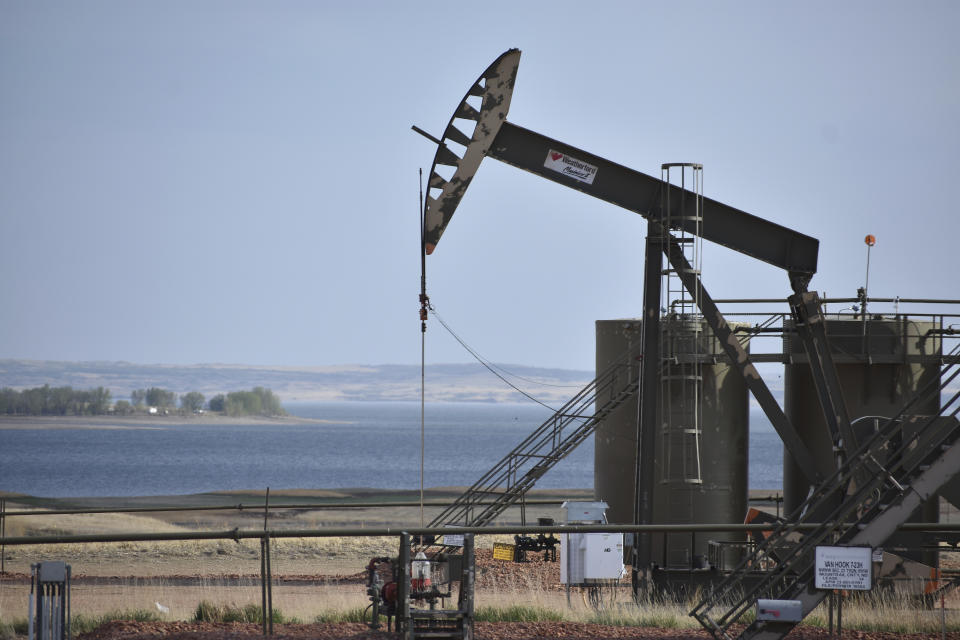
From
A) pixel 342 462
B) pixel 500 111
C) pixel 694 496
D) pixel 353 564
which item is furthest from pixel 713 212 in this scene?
pixel 342 462

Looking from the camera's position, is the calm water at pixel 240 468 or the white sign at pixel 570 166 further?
the calm water at pixel 240 468

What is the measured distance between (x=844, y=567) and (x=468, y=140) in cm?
906

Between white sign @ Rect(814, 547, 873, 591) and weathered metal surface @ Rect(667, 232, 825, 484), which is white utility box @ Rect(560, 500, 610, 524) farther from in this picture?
white sign @ Rect(814, 547, 873, 591)

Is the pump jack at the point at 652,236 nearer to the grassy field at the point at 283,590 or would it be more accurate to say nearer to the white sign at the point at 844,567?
the grassy field at the point at 283,590

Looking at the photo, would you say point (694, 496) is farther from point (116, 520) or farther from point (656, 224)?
point (116, 520)

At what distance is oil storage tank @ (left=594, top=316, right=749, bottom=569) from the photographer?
18.9 metres

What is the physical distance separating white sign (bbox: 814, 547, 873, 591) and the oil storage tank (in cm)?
773

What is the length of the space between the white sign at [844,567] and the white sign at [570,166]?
875cm

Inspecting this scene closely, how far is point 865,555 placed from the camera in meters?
9.85

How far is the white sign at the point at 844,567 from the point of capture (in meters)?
9.80

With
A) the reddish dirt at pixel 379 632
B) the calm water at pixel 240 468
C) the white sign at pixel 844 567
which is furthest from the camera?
the calm water at pixel 240 468

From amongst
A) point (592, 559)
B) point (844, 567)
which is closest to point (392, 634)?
point (844, 567)

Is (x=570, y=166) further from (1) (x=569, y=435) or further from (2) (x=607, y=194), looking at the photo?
(1) (x=569, y=435)

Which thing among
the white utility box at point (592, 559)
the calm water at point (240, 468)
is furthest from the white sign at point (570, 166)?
the calm water at point (240, 468)
